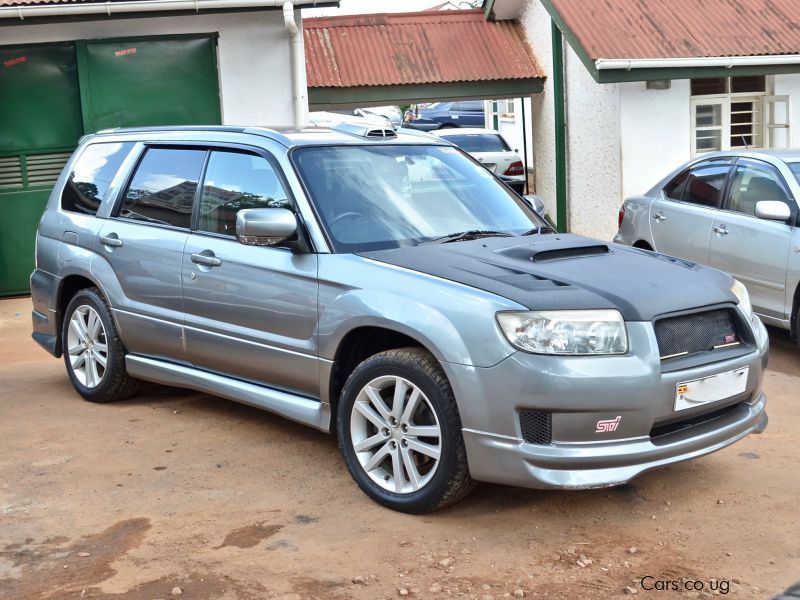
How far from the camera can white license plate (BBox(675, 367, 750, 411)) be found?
4.35 meters

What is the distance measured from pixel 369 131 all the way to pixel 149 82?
6.19 metres

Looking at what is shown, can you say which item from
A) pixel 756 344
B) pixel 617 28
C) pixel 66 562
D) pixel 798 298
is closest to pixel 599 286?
pixel 756 344

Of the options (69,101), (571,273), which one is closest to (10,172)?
(69,101)

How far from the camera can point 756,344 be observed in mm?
4766

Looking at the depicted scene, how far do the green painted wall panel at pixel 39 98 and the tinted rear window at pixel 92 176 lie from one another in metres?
4.60

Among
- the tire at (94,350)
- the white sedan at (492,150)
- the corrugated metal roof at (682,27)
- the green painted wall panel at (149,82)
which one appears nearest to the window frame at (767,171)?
the corrugated metal roof at (682,27)

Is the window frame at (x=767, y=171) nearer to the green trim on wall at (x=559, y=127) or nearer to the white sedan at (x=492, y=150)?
the green trim on wall at (x=559, y=127)

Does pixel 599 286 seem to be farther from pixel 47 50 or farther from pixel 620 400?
pixel 47 50

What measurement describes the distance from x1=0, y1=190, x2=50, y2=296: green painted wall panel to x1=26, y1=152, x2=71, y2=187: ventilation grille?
120 mm

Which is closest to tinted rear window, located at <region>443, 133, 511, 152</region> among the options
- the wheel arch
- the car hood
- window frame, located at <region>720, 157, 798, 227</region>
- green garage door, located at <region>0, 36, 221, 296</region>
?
green garage door, located at <region>0, 36, 221, 296</region>

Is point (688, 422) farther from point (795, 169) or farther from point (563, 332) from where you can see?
point (795, 169)

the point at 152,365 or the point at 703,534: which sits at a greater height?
the point at 152,365

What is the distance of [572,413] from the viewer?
4195mm

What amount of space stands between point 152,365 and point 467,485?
2.50 metres
